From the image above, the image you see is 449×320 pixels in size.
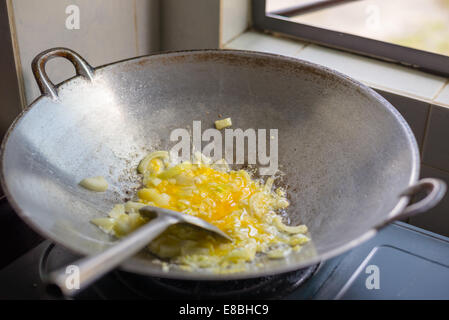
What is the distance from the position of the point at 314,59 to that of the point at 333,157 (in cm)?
40

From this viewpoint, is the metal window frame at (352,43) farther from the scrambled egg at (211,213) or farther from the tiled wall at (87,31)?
the scrambled egg at (211,213)

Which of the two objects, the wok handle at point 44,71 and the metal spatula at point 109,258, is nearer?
the metal spatula at point 109,258

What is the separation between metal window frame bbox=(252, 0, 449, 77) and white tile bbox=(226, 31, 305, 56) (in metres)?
0.02

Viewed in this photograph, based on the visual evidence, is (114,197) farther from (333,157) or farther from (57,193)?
(333,157)

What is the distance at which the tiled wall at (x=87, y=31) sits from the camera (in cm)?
95

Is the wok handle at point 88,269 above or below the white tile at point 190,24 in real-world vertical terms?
below

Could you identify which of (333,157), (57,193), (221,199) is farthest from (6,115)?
(333,157)

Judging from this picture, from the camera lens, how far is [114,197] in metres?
0.89

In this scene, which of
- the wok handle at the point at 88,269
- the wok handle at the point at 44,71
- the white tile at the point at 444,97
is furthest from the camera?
the white tile at the point at 444,97

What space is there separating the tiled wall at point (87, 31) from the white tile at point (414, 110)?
1.85 ft

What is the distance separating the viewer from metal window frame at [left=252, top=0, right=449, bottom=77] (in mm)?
1156

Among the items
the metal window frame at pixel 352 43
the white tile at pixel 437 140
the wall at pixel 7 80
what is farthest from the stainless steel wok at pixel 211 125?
the metal window frame at pixel 352 43

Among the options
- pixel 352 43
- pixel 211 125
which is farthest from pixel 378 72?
pixel 211 125

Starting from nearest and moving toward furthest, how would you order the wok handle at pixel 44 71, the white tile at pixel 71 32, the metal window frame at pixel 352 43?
the wok handle at pixel 44 71 → the white tile at pixel 71 32 → the metal window frame at pixel 352 43
